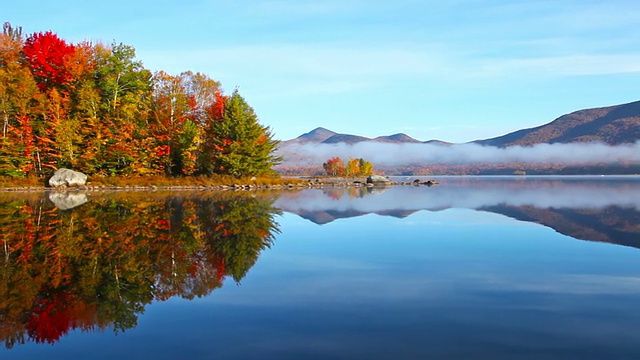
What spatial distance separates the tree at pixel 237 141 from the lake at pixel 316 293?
3345 cm

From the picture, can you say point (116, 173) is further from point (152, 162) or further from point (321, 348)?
point (321, 348)

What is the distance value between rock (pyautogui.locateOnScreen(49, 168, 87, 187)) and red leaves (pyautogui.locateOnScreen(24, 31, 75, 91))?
970cm

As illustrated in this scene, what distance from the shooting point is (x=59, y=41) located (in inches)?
1843

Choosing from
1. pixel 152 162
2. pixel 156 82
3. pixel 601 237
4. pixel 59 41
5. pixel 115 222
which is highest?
pixel 59 41

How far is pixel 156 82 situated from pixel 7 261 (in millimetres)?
45685

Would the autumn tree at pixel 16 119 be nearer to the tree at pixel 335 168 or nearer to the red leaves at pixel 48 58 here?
the red leaves at pixel 48 58

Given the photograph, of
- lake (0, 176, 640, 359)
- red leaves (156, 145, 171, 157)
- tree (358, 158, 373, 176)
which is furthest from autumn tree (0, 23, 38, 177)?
tree (358, 158, 373, 176)

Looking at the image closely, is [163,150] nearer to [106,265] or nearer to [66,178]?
[66,178]

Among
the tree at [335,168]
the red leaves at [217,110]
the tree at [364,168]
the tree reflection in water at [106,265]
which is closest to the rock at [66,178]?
the red leaves at [217,110]

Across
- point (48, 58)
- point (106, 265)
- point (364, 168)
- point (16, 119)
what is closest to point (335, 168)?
Answer: point (364, 168)

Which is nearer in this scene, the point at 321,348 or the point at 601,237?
the point at 321,348

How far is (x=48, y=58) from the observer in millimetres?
46531

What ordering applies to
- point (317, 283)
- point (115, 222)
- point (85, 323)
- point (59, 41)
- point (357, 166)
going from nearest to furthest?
point (85, 323), point (317, 283), point (115, 222), point (59, 41), point (357, 166)

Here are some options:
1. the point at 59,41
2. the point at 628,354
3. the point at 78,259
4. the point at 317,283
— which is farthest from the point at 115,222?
the point at 59,41
